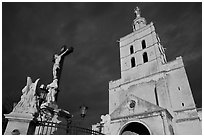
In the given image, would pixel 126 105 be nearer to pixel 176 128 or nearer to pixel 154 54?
pixel 176 128

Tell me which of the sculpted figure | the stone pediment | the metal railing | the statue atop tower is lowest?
the metal railing

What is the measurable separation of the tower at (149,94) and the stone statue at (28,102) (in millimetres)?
14174

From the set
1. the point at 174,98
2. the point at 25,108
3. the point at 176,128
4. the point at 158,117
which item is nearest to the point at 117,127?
the point at 158,117

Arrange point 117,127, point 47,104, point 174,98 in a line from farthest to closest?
point 174,98 < point 117,127 < point 47,104

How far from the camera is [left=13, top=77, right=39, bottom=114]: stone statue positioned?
4.34 m

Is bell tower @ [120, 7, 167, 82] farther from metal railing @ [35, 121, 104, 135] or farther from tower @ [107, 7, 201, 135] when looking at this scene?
metal railing @ [35, 121, 104, 135]

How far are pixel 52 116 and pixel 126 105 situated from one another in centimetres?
1473

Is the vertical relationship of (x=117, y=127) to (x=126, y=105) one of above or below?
below

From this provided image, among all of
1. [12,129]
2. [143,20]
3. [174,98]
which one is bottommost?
[12,129]

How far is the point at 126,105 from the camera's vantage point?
1872cm

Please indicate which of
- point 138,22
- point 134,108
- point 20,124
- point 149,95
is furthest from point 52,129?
point 138,22

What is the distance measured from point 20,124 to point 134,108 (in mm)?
15548

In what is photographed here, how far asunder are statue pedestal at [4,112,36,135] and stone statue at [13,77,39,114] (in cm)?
15

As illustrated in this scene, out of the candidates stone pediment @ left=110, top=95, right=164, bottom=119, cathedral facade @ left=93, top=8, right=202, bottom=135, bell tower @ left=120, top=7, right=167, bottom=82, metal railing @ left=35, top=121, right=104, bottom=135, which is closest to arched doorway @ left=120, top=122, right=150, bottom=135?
cathedral facade @ left=93, top=8, right=202, bottom=135
